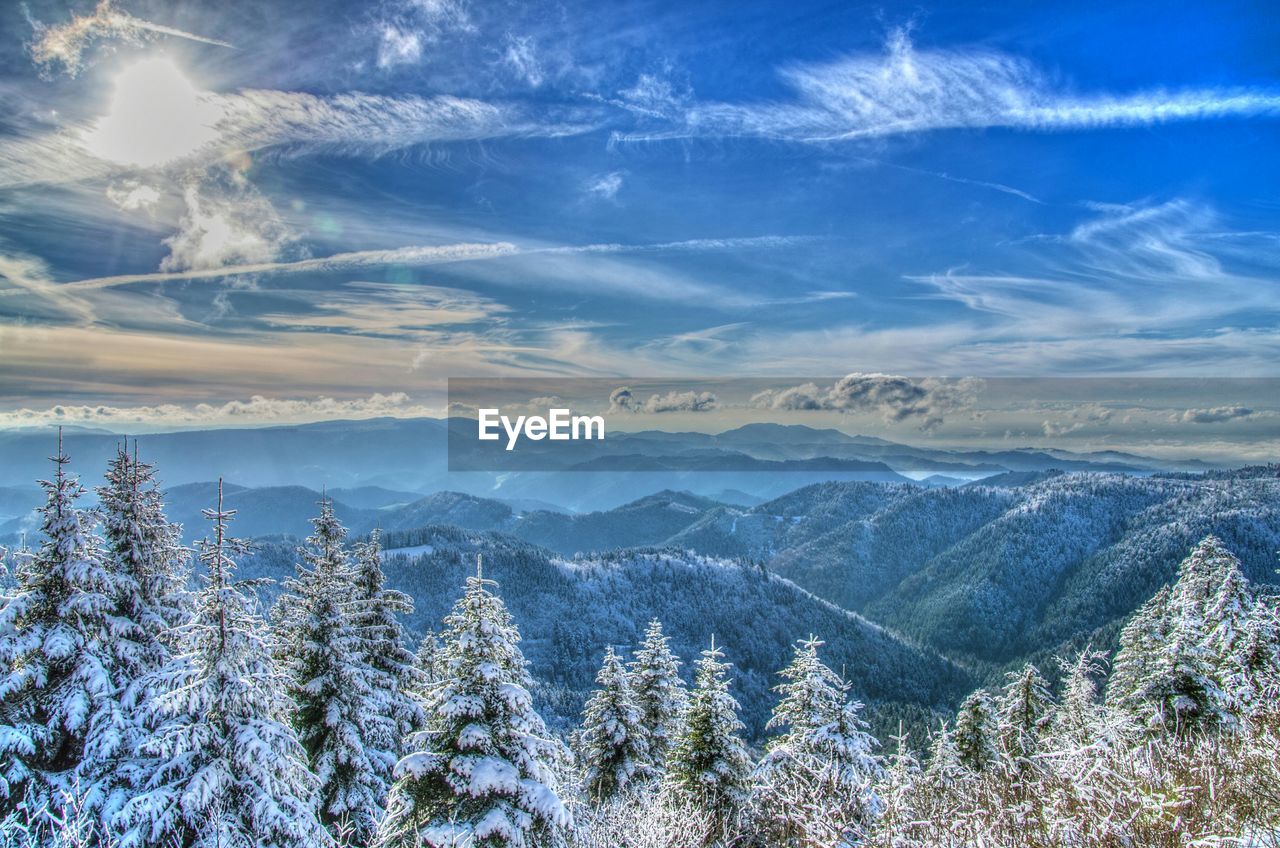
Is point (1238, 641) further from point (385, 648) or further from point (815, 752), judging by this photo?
point (385, 648)

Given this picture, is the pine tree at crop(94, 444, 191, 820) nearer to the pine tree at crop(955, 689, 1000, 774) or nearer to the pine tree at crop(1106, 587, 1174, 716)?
the pine tree at crop(955, 689, 1000, 774)

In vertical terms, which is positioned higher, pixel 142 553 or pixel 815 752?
pixel 142 553

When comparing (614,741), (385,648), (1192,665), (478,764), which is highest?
(478,764)

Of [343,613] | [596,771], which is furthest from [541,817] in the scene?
[596,771]

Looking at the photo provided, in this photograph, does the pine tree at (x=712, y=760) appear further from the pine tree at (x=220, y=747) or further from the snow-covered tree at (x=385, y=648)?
the pine tree at (x=220, y=747)

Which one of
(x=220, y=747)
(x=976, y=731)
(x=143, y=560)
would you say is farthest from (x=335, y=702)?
(x=976, y=731)

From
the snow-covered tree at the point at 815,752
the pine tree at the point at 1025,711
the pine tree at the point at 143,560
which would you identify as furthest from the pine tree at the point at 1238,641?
the pine tree at the point at 143,560

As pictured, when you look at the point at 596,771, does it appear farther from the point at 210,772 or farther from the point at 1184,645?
the point at 1184,645
